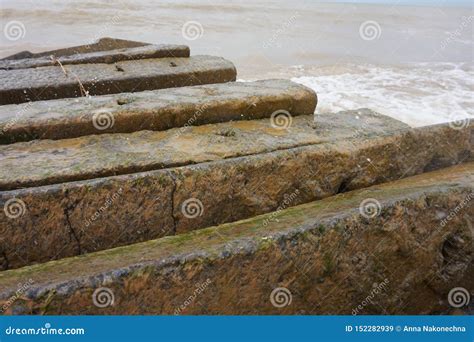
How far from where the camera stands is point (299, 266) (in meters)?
2.25

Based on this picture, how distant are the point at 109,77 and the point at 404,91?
886 centimetres

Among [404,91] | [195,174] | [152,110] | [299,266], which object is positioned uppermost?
[152,110]

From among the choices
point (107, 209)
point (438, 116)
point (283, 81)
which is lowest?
point (438, 116)

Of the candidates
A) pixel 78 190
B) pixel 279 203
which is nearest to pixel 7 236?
pixel 78 190

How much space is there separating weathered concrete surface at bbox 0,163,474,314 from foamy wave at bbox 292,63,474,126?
633cm

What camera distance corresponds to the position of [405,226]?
2506 mm

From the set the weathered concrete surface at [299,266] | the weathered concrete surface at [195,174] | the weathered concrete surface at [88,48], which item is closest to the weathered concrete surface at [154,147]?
the weathered concrete surface at [195,174]

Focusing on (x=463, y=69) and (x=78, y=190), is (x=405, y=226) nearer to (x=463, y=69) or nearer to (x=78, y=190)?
(x=78, y=190)

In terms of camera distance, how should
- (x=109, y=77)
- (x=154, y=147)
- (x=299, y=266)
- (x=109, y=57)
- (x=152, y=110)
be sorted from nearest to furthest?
(x=299, y=266), (x=154, y=147), (x=152, y=110), (x=109, y=77), (x=109, y=57)

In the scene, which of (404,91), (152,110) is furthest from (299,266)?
(404,91)

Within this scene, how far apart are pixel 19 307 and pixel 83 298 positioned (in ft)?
0.86

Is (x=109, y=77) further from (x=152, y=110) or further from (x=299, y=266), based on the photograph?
(x=299, y=266)

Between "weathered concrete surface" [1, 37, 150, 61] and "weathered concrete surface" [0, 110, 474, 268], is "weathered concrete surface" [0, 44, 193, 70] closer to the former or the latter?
"weathered concrete surface" [1, 37, 150, 61]

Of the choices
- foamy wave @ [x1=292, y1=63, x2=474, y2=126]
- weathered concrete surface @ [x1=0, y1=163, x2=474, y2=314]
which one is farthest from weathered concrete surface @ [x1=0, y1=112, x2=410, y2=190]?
foamy wave @ [x1=292, y1=63, x2=474, y2=126]
